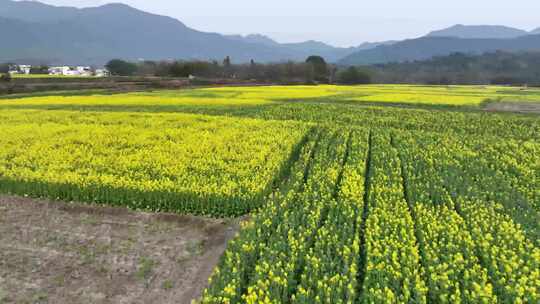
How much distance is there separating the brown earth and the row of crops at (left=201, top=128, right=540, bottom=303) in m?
22.4

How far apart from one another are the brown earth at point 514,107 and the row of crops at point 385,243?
22.4 meters

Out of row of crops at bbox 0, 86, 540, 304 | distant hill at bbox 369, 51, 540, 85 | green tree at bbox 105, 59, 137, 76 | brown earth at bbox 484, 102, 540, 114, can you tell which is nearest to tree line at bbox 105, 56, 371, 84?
green tree at bbox 105, 59, 137, 76

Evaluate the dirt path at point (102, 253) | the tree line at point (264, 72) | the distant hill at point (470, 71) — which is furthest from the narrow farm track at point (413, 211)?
the distant hill at point (470, 71)

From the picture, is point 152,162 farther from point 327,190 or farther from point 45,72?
point 45,72

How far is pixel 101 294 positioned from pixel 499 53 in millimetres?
171268

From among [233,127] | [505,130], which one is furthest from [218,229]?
[505,130]

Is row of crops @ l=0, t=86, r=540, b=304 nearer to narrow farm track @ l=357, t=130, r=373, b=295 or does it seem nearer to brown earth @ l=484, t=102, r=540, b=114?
narrow farm track @ l=357, t=130, r=373, b=295

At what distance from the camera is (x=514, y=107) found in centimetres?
3625

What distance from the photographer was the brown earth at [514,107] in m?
34.1

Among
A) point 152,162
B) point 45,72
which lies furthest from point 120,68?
point 152,162

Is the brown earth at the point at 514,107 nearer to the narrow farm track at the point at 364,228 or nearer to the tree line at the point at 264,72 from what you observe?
the narrow farm track at the point at 364,228

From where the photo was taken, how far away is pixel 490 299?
259 inches

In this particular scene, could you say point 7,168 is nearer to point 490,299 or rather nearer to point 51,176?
point 51,176

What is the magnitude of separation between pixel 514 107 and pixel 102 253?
3754cm
